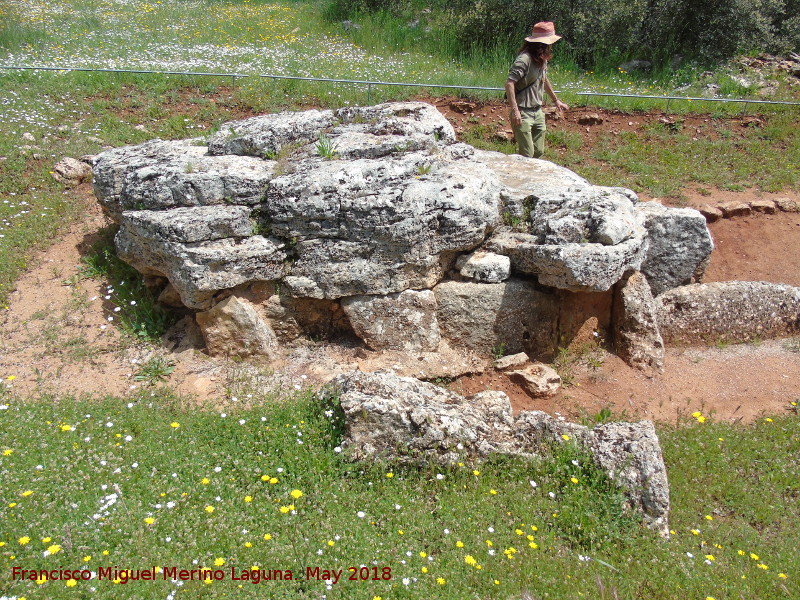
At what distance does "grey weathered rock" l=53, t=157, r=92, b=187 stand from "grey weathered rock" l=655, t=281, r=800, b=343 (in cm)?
907

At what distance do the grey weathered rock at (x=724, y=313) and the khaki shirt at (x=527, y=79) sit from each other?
338 centimetres

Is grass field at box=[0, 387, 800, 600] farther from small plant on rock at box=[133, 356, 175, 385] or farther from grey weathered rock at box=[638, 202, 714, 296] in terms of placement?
grey weathered rock at box=[638, 202, 714, 296]

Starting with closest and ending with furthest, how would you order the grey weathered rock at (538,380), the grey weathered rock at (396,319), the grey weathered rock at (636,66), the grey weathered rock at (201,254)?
the grey weathered rock at (201,254)
the grey weathered rock at (538,380)
the grey weathered rock at (396,319)
the grey weathered rock at (636,66)

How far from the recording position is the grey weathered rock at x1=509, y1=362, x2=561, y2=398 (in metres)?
6.80

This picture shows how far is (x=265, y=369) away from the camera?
684 cm

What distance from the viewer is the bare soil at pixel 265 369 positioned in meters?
6.57

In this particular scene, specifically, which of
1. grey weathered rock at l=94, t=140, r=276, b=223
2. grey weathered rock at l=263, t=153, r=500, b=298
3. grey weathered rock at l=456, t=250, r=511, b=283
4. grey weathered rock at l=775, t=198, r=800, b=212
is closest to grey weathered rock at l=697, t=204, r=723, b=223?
grey weathered rock at l=775, t=198, r=800, b=212

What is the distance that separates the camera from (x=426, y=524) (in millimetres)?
4707

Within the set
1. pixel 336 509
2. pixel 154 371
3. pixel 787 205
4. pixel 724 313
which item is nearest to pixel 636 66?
pixel 787 205

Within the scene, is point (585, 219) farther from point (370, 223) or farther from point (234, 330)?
point (234, 330)

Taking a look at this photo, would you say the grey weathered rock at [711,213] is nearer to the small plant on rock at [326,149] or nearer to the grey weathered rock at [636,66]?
the small plant on rock at [326,149]

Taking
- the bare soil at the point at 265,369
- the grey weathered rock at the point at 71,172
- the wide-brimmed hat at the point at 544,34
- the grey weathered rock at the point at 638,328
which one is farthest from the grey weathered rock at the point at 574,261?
the grey weathered rock at the point at 71,172

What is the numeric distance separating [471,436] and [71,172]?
8481 mm

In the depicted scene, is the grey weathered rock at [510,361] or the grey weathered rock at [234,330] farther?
the grey weathered rock at [510,361]
